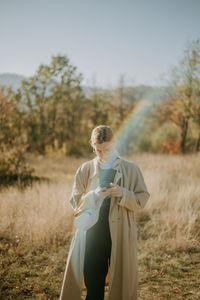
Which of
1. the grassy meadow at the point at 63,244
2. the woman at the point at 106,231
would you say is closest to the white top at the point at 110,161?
the woman at the point at 106,231

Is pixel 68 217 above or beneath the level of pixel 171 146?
beneath

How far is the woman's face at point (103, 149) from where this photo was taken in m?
2.25

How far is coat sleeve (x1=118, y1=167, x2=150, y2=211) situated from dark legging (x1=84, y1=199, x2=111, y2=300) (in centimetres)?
23

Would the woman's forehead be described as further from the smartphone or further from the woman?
the smartphone

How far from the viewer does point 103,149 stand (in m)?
2.27

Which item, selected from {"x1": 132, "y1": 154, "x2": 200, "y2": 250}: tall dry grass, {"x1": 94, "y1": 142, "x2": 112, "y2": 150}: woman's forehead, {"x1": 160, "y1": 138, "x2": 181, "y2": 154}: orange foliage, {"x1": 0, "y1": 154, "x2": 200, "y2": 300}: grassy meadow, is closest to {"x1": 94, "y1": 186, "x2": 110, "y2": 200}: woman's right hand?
{"x1": 94, "y1": 142, "x2": 112, "y2": 150}: woman's forehead

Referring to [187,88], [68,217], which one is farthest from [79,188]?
[187,88]

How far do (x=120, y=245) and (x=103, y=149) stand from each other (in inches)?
37.9

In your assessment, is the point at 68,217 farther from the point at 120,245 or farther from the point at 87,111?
the point at 87,111

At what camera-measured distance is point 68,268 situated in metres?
2.30

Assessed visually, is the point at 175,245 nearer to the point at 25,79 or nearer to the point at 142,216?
the point at 142,216

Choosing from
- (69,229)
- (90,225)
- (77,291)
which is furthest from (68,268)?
(69,229)

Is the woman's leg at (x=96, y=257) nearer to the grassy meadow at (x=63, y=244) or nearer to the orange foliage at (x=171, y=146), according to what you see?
the grassy meadow at (x=63, y=244)

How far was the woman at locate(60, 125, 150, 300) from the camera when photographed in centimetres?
225
